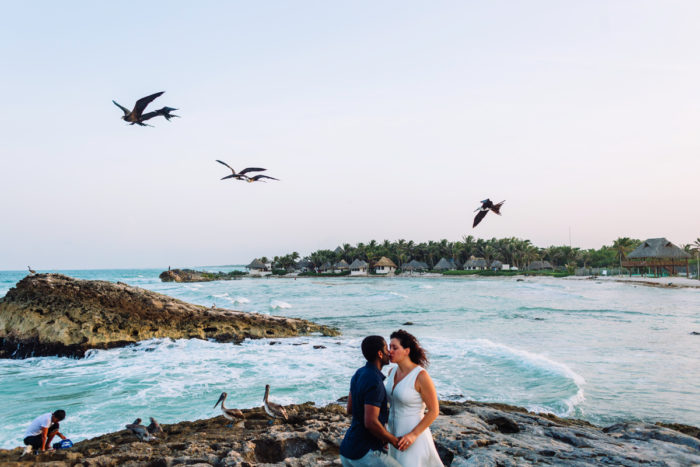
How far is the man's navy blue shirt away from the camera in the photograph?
3.18 meters

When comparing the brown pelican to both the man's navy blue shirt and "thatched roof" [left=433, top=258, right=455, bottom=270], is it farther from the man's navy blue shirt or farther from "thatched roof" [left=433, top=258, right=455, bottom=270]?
"thatched roof" [left=433, top=258, right=455, bottom=270]

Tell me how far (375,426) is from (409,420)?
0.89ft

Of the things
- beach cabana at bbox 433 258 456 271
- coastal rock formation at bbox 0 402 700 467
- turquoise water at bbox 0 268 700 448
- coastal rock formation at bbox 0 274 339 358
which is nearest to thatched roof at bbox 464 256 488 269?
beach cabana at bbox 433 258 456 271

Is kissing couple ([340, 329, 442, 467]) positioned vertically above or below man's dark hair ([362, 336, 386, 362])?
below

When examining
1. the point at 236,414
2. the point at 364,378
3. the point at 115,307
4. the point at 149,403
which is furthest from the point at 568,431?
the point at 115,307

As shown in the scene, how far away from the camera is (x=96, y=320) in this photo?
15.6m

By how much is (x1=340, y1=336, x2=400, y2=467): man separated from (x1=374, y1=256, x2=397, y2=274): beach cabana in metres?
104

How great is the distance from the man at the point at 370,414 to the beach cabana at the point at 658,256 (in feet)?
241

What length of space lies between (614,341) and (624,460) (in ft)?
45.5

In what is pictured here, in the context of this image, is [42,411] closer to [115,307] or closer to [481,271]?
[115,307]

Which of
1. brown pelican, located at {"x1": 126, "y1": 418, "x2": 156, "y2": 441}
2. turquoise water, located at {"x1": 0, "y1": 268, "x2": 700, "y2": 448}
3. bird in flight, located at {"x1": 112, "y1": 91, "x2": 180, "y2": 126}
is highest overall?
bird in flight, located at {"x1": 112, "y1": 91, "x2": 180, "y2": 126}

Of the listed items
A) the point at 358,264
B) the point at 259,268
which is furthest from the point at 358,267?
the point at 259,268

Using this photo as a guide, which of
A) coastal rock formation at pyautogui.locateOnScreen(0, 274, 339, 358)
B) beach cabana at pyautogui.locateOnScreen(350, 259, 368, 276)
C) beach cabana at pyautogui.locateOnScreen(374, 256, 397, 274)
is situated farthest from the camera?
beach cabana at pyautogui.locateOnScreen(350, 259, 368, 276)

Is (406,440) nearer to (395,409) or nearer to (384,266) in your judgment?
(395,409)
